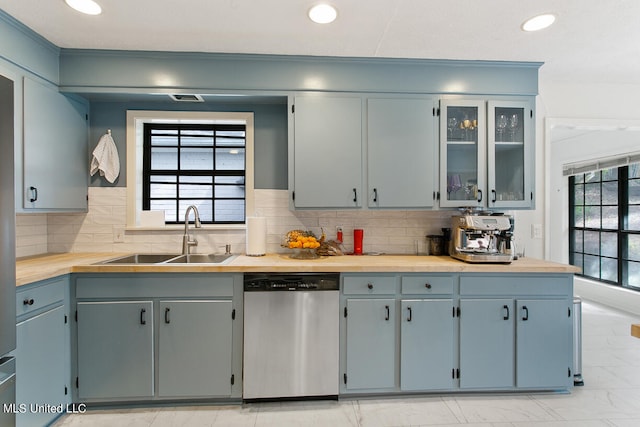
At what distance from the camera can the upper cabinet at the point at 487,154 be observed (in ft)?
7.99

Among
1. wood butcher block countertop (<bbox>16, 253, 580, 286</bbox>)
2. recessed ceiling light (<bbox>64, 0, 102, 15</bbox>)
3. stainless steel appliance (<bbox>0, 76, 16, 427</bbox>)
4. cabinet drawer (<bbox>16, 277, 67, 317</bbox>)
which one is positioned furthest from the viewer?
wood butcher block countertop (<bbox>16, 253, 580, 286</bbox>)

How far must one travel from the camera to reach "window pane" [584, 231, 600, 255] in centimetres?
479

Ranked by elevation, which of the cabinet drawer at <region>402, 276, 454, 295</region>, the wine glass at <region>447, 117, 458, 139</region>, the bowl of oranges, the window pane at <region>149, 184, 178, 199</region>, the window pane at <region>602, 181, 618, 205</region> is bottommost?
the cabinet drawer at <region>402, 276, 454, 295</region>

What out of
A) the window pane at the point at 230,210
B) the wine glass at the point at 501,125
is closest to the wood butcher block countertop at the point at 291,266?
the window pane at the point at 230,210

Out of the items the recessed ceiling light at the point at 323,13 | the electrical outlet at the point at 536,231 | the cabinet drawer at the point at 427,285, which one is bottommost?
the cabinet drawer at the point at 427,285

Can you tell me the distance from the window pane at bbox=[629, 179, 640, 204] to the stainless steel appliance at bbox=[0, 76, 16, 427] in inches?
244

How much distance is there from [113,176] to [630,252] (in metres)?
6.31

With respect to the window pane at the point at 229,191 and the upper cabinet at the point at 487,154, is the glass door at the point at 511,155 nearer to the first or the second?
Result: the upper cabinet at the point at 487,154

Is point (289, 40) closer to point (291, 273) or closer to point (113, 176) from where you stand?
point (291, 273)

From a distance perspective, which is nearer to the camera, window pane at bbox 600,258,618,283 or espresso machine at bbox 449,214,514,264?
espresso machine at bbox 449,214,514,264

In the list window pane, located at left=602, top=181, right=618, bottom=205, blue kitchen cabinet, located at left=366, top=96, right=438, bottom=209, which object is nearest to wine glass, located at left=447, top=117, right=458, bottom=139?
blue kitchen cabinet, located at left=366, top=96, right=438, bottom=209

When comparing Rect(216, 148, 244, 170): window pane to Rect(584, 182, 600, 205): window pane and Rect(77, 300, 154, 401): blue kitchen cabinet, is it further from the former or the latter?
Rect(584, 182, 600, 205): window pane

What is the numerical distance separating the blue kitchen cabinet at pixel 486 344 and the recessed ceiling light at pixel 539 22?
1805 mm

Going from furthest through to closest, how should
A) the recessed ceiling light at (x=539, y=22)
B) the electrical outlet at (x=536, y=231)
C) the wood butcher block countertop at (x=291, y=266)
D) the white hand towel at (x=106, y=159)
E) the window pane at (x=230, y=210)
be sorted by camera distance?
1. the window pane at (x=230, y=210)
2. the electrical outlet at (x=536, y=231)
3. the white hand towel at (x=106, y=159)
4. the wood butcher block countertop at (x=291, y=266)
5. the recessed ceiling light at (x=539, y=22)
